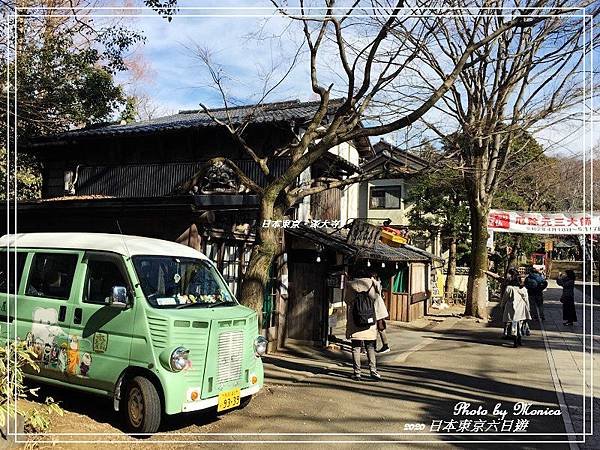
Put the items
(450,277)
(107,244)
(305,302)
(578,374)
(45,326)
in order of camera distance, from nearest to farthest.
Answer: (107,244) < (45,326) < (578,374) < (305,302) < (450,277)

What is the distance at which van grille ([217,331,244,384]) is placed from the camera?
6297 millimetres

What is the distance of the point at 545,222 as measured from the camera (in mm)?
17609

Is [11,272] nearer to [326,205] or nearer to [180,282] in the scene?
[180,282]

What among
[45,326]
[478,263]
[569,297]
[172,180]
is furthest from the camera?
[478,263]

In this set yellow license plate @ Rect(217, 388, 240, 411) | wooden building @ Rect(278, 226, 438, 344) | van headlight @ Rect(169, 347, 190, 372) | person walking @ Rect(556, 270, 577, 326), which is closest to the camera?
van headlight @ Rect(169, 347, 190, 372)

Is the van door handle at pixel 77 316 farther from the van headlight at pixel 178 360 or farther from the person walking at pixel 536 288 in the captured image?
the person walking at pixel 536 288

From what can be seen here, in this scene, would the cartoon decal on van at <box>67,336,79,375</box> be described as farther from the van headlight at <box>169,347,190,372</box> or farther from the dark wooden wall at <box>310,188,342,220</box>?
the dark wooden wall at <box>310,188,342,220</box>

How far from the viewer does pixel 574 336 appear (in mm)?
15398

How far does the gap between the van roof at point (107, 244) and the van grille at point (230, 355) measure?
1.44 metres

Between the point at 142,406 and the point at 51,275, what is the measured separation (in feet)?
8.10

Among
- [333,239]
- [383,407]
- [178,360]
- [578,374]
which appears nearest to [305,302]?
[333,239]

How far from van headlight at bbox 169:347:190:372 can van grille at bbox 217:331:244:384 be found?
0.52 m

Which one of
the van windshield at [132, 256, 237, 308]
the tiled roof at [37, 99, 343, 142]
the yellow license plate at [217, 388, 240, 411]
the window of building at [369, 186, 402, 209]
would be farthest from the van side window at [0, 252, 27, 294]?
the window of building at [369, 186, 402, 209]

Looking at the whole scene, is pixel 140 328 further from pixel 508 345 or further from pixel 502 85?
pixel 502 85
